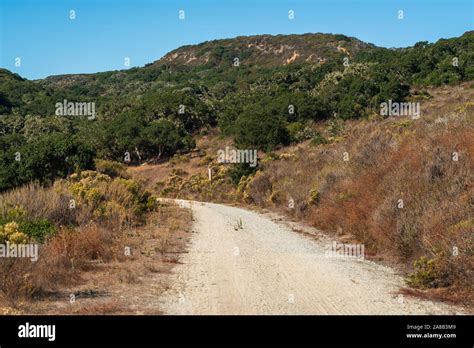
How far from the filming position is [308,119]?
5375 cm

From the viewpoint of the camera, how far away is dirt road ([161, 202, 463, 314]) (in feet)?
24.5

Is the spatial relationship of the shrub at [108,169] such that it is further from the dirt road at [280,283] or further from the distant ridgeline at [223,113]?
the dirt road at [280,283]

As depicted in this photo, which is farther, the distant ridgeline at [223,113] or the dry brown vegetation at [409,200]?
the distant ridgeline at [223,113]

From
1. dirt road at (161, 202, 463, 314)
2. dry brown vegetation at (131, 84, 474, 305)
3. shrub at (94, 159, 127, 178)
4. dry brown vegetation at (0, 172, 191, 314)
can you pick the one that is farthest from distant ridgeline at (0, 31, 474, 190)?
dirt road at (161, 202, 463, 314)

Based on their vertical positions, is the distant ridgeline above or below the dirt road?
above

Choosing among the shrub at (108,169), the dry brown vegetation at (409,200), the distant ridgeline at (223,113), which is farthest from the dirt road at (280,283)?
the distant ridgeline at (223,113)

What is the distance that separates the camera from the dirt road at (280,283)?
7.47 metres

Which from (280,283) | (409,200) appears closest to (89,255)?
(280,283)

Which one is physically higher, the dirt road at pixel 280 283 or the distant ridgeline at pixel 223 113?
the distant ridgeline at pixel 223 113

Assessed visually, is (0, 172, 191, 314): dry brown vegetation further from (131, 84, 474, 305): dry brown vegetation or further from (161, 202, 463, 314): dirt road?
(131, 84, 474, 305): dry brown vegetation

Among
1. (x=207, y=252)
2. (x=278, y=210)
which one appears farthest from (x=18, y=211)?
(x=278, y=210)

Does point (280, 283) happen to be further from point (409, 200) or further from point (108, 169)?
point (108, 169)
